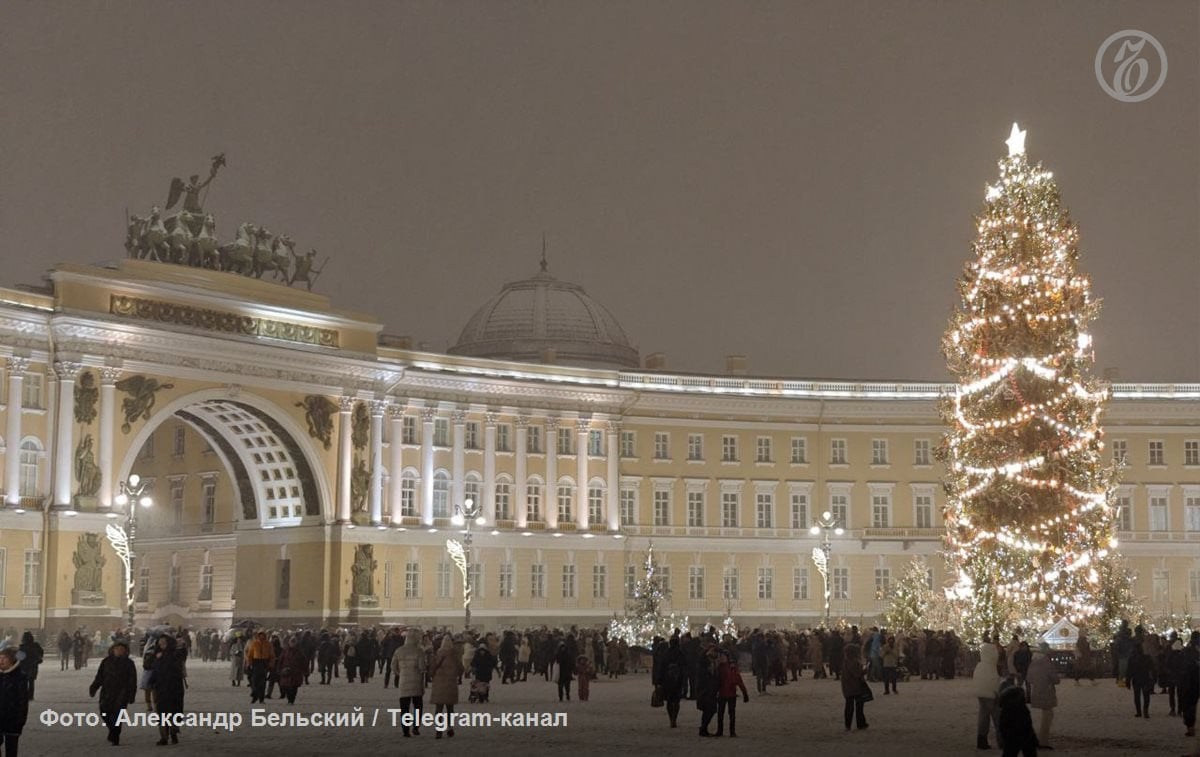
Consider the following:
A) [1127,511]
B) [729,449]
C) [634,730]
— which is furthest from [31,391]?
[1127,511]

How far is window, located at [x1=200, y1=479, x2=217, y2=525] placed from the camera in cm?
7694

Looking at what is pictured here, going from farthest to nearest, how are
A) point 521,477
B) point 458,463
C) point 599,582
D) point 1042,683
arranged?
point 599,582 → point 521,477 → point 458,463 → point 1042,683

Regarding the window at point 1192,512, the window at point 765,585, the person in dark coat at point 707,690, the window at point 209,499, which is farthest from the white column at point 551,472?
the person in dark coat at point 707,690

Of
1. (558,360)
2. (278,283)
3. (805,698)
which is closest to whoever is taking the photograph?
(805,698)

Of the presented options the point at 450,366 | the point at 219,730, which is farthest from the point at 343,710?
the point at 450,366

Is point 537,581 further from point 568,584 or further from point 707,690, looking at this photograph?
point 707,690

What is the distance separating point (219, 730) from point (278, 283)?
137ft

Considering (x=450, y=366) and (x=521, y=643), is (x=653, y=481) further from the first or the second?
(x=521, y=643)

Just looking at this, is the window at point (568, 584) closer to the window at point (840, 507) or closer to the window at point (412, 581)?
the window at point (412, 581)

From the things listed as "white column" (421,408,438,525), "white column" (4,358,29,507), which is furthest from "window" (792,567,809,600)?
"white column" (4,358,29,507)

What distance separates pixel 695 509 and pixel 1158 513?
2294 cm

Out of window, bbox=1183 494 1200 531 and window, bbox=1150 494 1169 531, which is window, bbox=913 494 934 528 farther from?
window, bbox=1183 494 1200 531

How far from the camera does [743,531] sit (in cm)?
8162

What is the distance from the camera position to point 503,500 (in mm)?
75875
